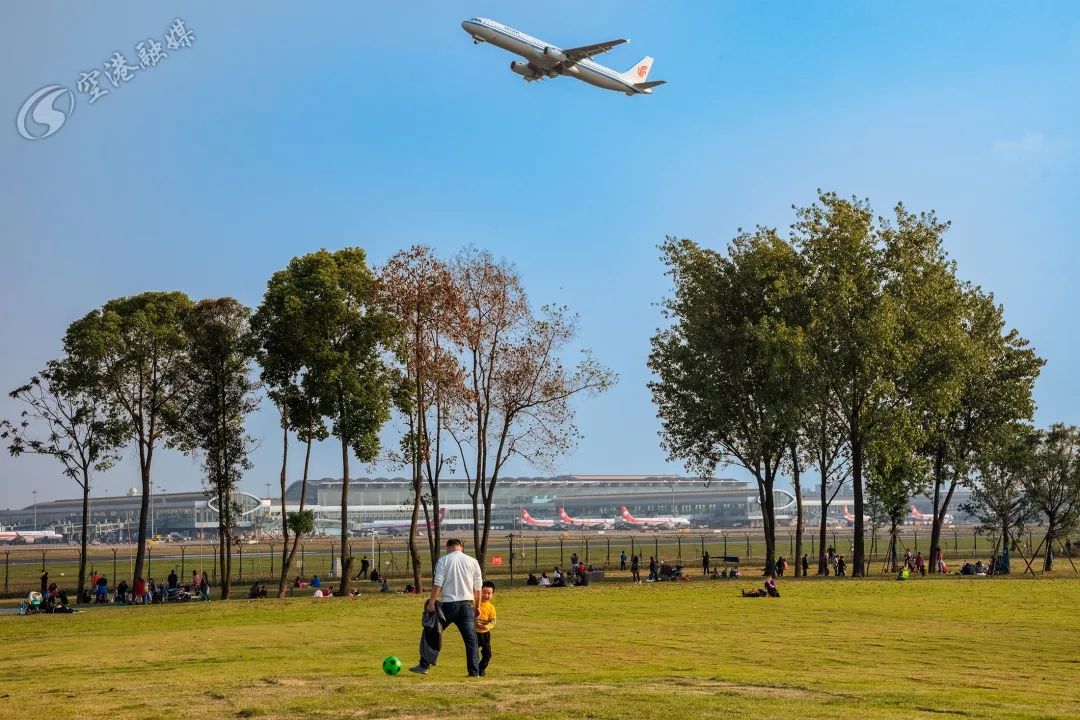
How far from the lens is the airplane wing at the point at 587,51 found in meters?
67.6

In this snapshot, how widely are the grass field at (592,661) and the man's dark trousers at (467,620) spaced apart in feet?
1.27

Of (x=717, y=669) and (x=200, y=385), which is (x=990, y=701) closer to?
(x=717, y=669)

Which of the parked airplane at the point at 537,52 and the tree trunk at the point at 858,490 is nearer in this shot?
the tree trunk at the point at 858,490

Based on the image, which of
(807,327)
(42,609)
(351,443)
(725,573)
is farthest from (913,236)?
(42,609)

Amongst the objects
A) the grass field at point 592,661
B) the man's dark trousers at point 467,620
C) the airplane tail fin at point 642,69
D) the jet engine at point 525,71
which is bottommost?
the grass field at point 592,661

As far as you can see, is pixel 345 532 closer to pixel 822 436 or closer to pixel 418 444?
pixel 418 444

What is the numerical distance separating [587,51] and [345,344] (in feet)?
98.4

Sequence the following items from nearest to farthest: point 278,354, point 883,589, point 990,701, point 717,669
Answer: point 990,701
point 717,669
point 883,589
point 278,354

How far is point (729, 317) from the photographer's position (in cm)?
5738

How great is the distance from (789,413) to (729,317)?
736cm

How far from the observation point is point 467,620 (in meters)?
15.1

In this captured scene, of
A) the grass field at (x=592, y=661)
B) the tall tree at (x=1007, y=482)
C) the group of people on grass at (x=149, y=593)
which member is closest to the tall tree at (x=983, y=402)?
the tall tree at (x=1007, y=482)

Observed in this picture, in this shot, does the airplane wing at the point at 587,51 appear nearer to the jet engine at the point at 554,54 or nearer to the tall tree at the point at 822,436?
the jet engine at the point at 554,54

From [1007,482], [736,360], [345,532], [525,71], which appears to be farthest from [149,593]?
[1007,482]
